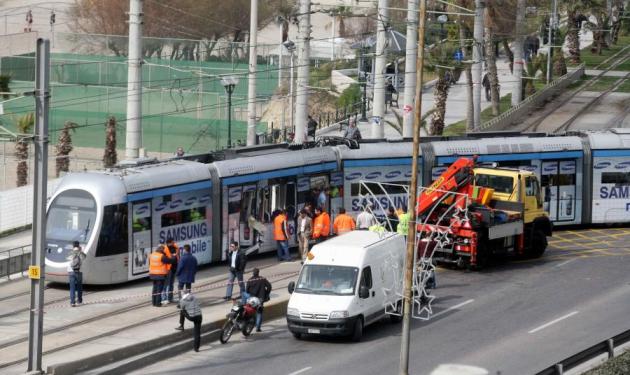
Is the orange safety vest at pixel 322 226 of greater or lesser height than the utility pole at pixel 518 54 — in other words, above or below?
below

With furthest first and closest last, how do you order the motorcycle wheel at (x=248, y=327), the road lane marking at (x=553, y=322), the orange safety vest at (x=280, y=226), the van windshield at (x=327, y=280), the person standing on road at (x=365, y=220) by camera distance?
the orange safety vest at (x=280, y=226)
the person standing on road at (x=365, y=220)
the road lane marking at (x=553, y=322)
the motorcycle wheel at (x=248, y=327)
the van windshield at (x=327, y=280)

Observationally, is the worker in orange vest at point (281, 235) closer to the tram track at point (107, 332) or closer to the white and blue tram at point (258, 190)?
the white and blue tram at point (258, 190)

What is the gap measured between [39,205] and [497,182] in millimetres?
16806

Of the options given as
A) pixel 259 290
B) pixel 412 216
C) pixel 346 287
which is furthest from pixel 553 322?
pixel 412 216

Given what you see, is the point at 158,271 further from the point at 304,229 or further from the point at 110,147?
the point at 110,147

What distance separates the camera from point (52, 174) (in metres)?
58.5

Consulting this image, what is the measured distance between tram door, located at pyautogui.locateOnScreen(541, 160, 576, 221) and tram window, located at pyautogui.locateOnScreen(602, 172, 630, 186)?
3.48ft

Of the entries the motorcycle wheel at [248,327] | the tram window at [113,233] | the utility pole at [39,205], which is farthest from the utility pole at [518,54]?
the utility pole at [39,205]

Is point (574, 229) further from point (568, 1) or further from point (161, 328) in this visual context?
point (568, 1)

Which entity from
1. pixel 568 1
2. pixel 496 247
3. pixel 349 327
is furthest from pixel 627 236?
pixel 568 1

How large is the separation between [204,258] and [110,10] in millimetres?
64379

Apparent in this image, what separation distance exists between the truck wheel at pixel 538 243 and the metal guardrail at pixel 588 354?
41.6ft

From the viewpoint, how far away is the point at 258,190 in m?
36.2

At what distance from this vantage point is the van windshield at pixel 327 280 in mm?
27609
